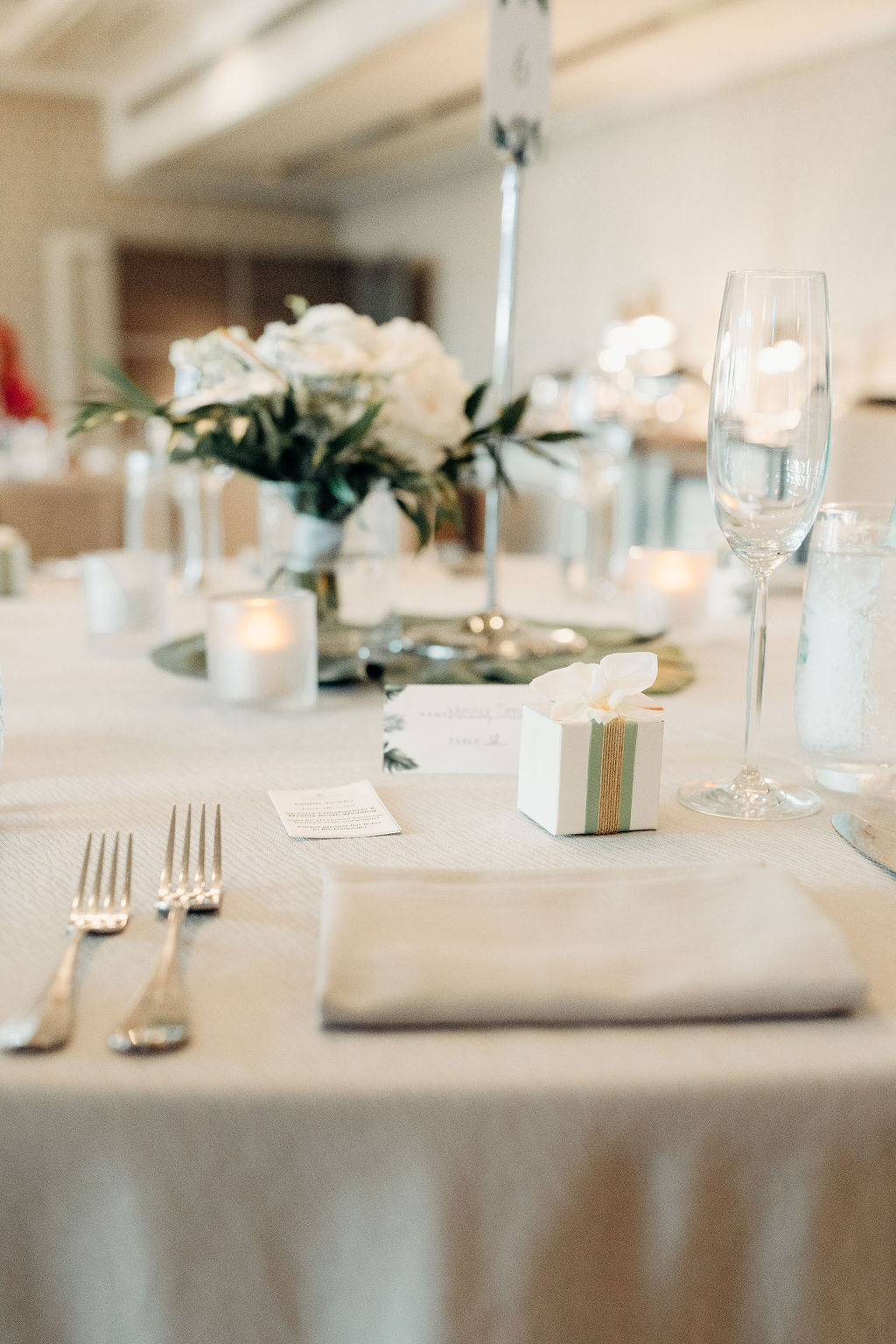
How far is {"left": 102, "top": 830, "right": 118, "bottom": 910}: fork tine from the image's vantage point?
59 cm

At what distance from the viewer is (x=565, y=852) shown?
2.25 ft

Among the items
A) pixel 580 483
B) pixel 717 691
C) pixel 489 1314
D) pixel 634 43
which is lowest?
pixel 489 1314

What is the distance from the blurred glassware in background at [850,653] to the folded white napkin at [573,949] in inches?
9.8

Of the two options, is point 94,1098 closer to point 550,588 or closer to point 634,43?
point 550,588

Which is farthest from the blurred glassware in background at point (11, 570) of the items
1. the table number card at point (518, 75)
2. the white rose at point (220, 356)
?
the table number card at point (518, 75)

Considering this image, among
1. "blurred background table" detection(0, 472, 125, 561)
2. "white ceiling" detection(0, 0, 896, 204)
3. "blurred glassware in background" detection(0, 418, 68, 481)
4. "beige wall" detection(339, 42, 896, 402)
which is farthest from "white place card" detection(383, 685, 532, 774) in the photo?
"beige wall" detection(339, 42, 896, 402)

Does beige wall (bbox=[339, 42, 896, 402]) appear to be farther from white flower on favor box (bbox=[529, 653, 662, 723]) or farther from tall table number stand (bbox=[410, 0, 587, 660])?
white flower on favor box (bbox=[529, 653, 662, 723])

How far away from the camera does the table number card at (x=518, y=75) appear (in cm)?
130

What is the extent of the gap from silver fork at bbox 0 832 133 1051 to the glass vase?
0.50 m

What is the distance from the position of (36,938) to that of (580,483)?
1245 millimetres

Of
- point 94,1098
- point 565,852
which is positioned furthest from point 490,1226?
point 565,852

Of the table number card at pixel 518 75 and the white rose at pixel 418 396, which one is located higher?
the table number card at pixel 518 75

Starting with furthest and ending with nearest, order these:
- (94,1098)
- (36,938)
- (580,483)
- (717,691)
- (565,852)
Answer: (580,483)
(717,691)
(565,852)
(36,938)
(94,1098)

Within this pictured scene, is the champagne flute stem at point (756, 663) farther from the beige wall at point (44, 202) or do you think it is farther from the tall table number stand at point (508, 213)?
the beige wall at point (44, 202)
